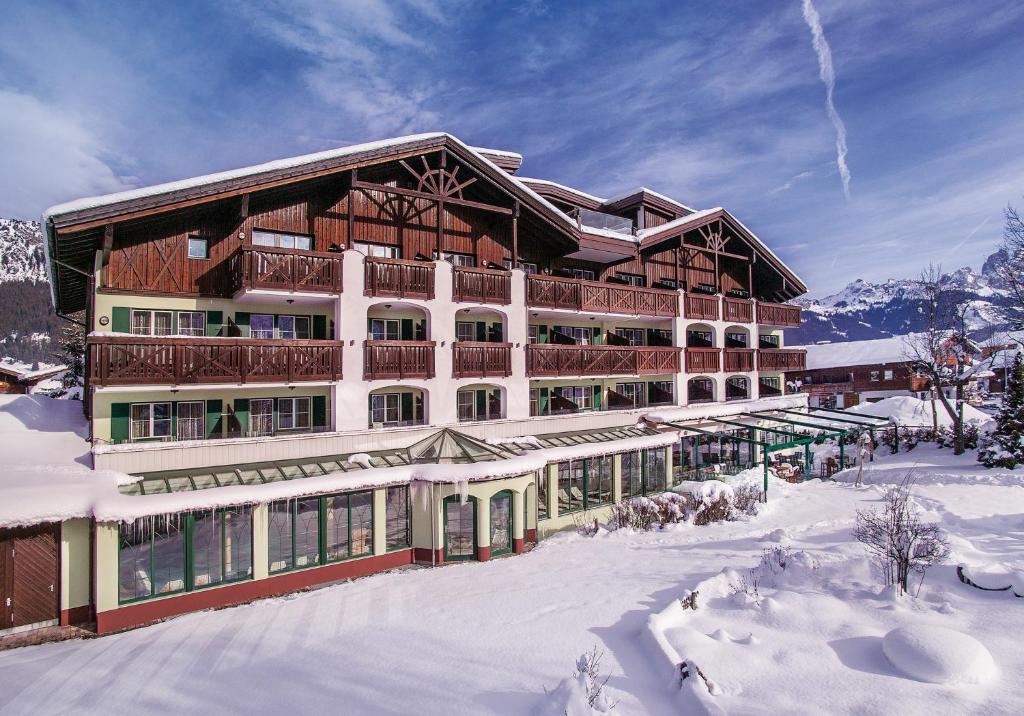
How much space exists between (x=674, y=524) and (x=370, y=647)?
40.6 ft

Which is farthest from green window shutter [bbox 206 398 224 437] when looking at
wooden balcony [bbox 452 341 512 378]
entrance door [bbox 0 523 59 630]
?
wooden balcony [bbox 452 341 512 378]

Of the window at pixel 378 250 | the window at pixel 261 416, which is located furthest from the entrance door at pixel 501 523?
the window at pixel 378 250

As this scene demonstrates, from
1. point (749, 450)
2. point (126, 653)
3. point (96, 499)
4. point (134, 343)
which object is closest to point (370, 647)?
point (126, 653)

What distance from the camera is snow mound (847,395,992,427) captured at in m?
40.3

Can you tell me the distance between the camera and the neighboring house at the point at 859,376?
6156cm

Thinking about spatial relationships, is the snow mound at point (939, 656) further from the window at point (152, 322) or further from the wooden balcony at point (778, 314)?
the wooden balcony at point (778, 314)

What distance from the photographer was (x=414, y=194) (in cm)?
2072

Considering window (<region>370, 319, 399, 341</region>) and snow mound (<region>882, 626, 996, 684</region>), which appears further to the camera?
window (<region>370, 319, 399, 341</region>)

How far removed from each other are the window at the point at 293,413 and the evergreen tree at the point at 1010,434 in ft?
106

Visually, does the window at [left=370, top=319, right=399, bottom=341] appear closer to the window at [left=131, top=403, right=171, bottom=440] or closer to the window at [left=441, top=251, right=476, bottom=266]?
the window at [left=441, top=251, right=476, bottom=266]

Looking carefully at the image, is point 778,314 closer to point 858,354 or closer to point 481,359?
point 481,359

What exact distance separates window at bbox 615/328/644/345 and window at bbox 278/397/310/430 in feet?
53.4

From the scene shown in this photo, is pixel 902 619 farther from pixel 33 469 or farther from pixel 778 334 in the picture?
pixel 778 334

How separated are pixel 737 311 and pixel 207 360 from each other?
90.7ft
